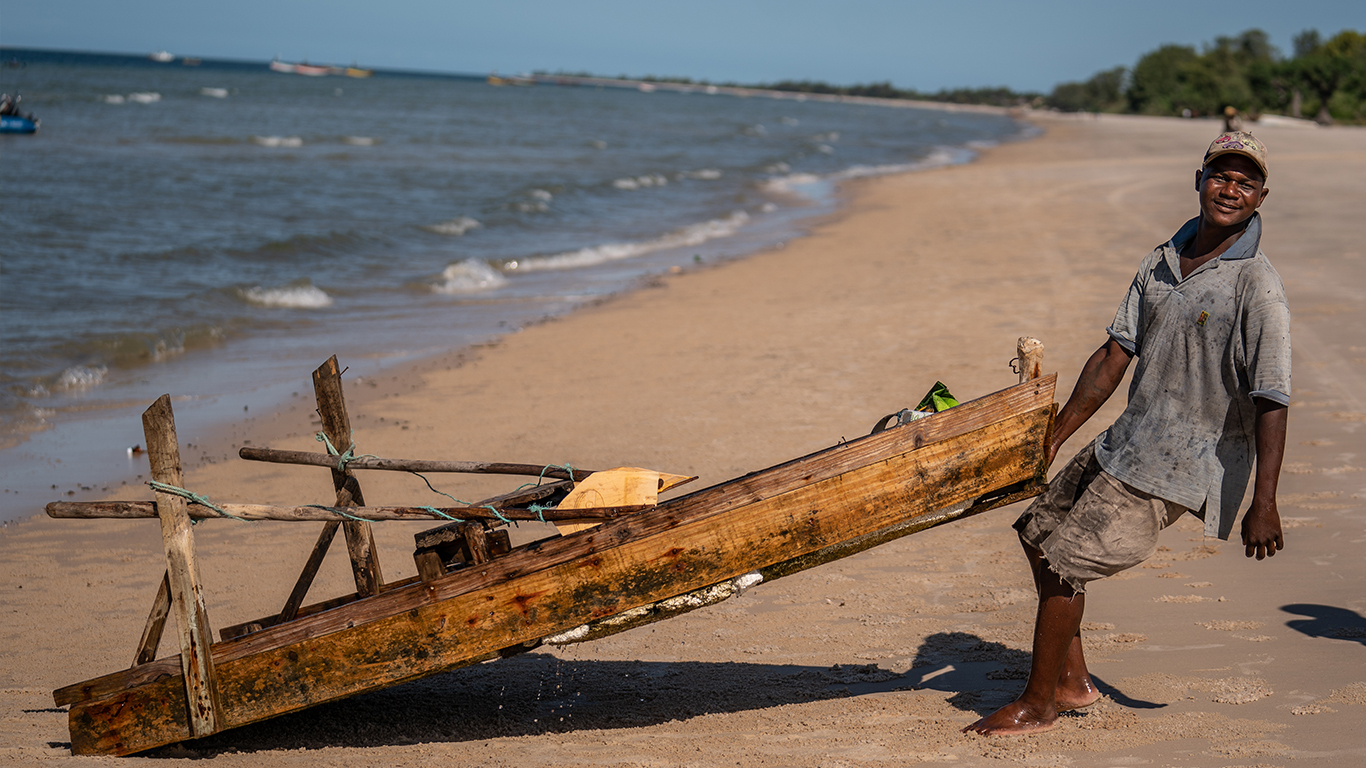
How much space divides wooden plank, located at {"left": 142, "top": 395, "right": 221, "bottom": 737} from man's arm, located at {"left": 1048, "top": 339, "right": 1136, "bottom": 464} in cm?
262

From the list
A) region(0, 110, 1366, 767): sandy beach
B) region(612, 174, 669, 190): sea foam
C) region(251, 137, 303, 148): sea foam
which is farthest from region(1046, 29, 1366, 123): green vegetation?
region(0, 110, 1366, 767): sandy beach

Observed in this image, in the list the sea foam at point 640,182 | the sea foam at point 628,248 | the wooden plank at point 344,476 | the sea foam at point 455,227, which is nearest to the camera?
the wooden plank at point 344,476

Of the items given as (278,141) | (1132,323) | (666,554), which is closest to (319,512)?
(666,554)

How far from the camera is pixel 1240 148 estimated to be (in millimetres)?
2680

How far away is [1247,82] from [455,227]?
68.2 metres

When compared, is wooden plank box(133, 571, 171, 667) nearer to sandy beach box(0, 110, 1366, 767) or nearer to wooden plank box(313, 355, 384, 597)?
sandy beach box(0, 110, 1366, 767)

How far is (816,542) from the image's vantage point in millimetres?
2969

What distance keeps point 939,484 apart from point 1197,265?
93cm

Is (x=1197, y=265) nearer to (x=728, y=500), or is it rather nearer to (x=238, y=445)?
(x=728, y=500)

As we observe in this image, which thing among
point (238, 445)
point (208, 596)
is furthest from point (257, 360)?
point (208, 596)

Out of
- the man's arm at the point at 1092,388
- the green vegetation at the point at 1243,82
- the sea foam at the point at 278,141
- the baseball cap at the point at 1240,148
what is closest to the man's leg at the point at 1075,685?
the man's arm at the point at 1092,388

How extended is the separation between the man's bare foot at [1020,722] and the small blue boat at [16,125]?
105 feet

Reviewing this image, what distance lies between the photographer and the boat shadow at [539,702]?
11.4 ft

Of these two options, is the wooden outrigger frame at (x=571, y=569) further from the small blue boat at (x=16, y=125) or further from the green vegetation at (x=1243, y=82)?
the green vegetation at (x=1243, y=82)
